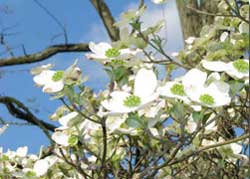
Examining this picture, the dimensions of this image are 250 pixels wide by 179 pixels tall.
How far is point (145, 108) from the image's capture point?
1070 mm

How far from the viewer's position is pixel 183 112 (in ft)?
3.48

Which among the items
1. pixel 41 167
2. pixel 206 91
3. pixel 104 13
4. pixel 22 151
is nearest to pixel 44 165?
pixel 41 167

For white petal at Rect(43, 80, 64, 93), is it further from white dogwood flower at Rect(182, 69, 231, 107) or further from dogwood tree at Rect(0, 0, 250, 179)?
white dogwood flower at Rect(182, 69, 231, 107)

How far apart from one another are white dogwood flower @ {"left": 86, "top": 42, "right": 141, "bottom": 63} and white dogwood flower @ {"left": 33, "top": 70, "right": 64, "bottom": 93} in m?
0.07

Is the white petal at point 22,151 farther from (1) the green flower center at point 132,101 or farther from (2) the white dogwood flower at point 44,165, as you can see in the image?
(1) the green flower center at point 132,101

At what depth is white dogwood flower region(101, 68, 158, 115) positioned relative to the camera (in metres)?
1.02

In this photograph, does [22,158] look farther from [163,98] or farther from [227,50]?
[163,98]

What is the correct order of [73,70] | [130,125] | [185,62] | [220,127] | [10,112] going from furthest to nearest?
1. [10,112]
2. [220,127]
3. [185,62]
4. [73,70]
5. [130,125]

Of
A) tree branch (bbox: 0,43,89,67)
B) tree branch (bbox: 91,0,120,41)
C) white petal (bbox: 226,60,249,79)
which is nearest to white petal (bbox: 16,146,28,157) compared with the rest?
white petal (bbox: 226,60,249,79)

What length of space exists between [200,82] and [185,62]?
495 mm

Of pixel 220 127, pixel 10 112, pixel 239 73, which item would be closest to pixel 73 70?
pixel 239 73

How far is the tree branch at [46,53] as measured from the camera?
12.8 feet

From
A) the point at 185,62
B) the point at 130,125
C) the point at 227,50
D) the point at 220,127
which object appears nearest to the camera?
the point at 130,125

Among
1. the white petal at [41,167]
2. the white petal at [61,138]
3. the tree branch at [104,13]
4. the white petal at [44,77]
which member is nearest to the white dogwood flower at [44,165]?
the white petal at [41,167]
